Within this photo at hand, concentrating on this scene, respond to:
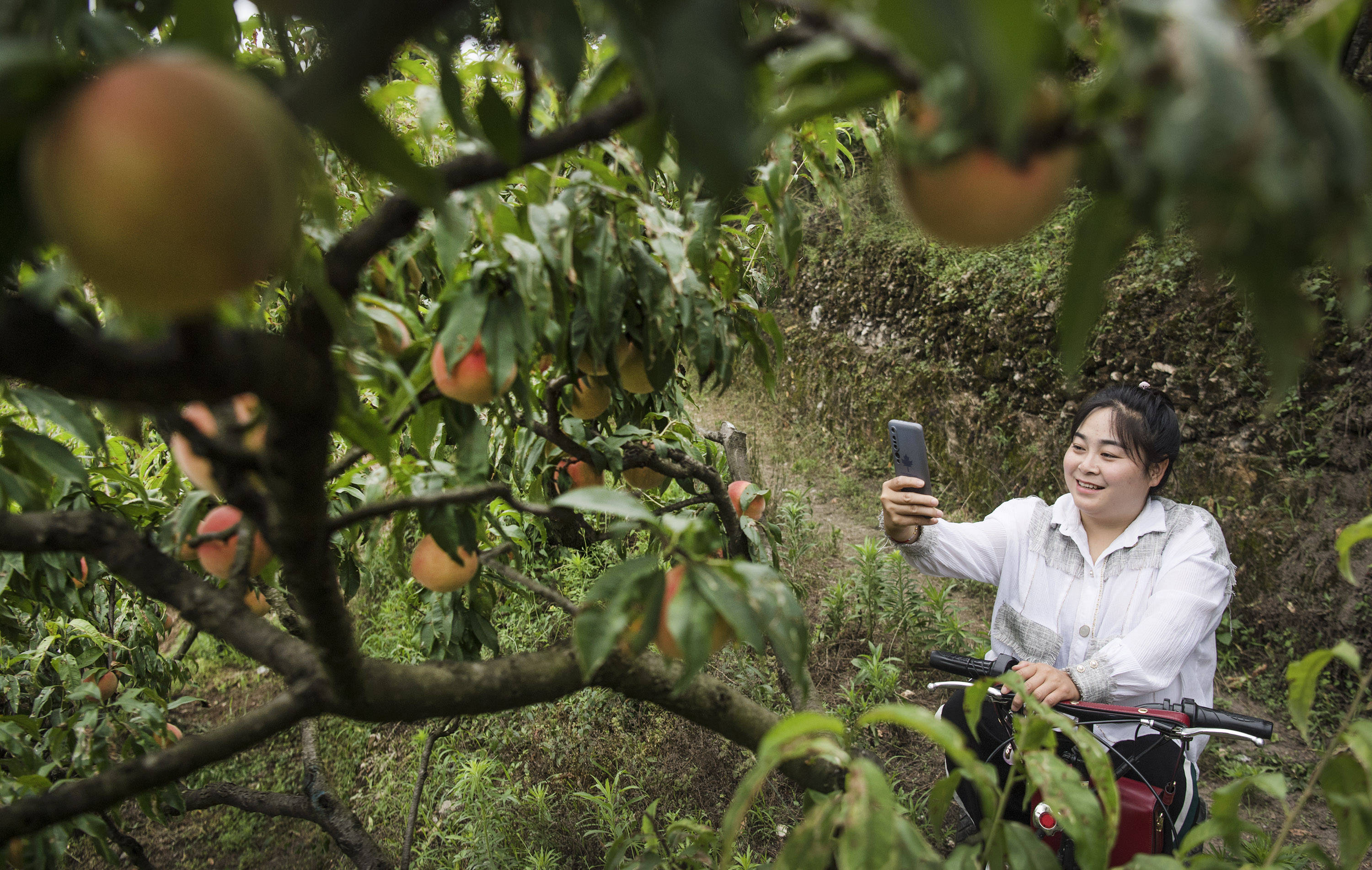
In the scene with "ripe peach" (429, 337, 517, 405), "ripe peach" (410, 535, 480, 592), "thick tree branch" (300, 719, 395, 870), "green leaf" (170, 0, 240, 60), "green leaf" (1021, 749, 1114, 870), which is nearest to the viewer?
"green leaf" (170, 0, 240, 60)

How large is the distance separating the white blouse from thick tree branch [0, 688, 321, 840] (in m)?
1.43

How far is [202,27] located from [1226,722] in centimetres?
167

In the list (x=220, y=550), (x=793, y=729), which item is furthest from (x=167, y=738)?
(x=793, y=729)

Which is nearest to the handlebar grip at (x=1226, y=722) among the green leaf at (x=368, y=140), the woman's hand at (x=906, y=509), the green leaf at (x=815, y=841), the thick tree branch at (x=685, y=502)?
the woman's hand at (x=906, y=509)

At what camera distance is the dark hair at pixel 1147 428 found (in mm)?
1681

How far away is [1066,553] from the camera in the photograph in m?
1.81

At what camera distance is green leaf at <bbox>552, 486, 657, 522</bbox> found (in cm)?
56

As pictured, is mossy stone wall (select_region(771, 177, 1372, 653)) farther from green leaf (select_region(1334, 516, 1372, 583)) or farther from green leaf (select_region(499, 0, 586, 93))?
green leaf (select_region(499, 0, 586, 93))

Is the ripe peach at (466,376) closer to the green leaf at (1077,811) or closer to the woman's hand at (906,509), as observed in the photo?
the green leaf at (1077,811)

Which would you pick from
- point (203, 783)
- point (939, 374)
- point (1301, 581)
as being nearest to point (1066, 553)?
point (1301, 581)

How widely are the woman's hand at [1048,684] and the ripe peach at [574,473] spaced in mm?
918

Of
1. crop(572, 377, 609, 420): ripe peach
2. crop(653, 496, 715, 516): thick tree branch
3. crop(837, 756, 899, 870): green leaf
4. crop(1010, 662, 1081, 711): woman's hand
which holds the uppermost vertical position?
crop(572, 377, 609, 420): ripe peach

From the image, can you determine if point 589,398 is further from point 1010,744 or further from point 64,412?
point 1010,744

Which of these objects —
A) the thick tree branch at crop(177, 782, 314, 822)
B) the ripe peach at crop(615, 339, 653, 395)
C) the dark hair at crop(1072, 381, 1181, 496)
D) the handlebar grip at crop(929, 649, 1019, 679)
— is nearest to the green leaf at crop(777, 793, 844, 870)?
the ripe peach at crop(615, 339, 653, 395)
